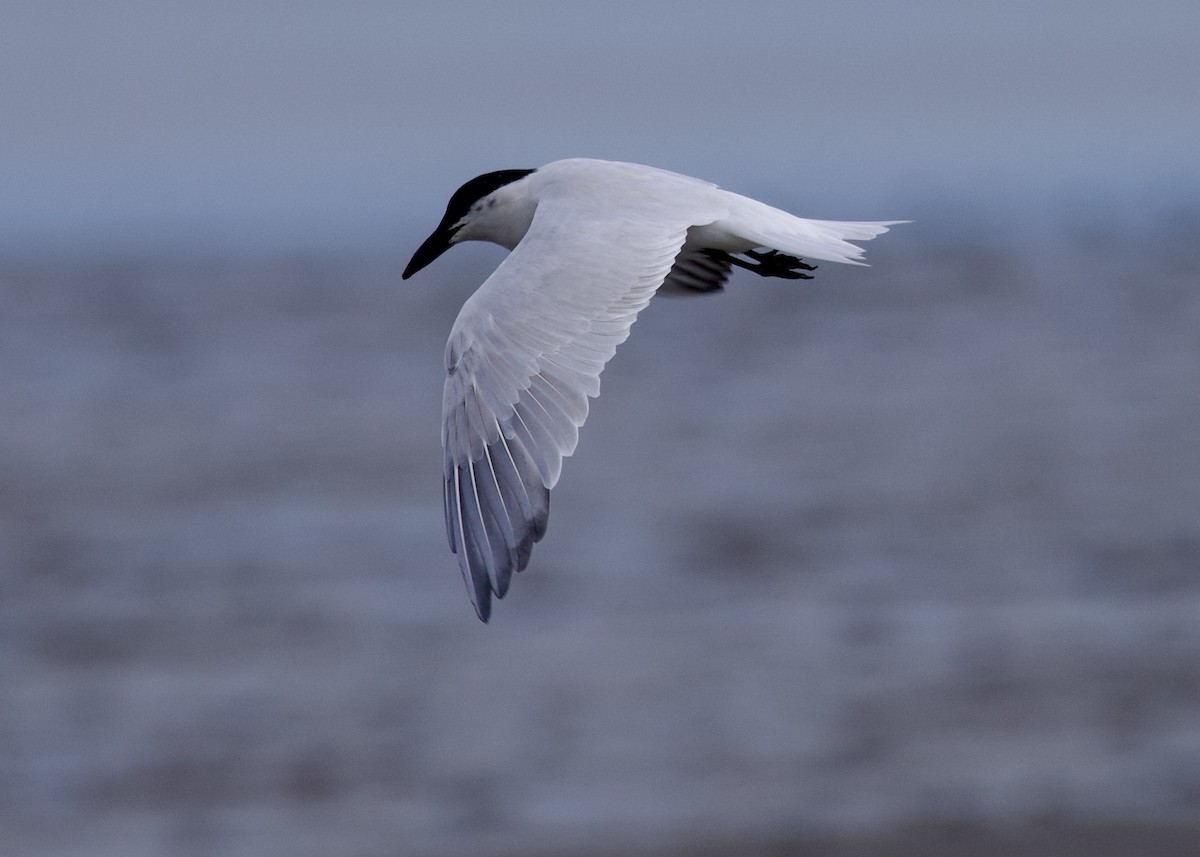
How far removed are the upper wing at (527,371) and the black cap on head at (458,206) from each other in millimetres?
1103

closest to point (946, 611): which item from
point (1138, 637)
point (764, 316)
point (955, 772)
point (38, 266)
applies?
point (1138, 637)

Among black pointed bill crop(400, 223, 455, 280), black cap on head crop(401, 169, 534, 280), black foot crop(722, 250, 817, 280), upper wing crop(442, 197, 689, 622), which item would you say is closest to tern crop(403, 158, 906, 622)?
upper wing crop(442, 197, 689, 622)

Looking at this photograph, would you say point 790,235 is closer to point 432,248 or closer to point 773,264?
point 773,264

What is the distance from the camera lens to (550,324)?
6891 mm

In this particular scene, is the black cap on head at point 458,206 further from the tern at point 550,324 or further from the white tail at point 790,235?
the white tail at point 790,235

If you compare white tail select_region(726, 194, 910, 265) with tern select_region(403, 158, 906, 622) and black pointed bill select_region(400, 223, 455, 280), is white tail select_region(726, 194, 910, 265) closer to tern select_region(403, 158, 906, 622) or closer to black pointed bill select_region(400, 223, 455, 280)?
tern select_region(403, 158, 906, 622)

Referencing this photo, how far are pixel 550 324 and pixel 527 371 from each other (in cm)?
17

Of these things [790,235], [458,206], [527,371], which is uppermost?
[790,235]

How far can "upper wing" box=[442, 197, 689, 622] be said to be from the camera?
6.58 metres

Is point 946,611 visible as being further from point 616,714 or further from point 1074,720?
point 616,714

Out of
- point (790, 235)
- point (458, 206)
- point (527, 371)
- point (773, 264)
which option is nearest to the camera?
point (527, 371)

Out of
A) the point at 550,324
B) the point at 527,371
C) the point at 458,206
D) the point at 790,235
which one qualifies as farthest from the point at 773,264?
the point at 527,371

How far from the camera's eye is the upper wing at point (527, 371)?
6.58 metres

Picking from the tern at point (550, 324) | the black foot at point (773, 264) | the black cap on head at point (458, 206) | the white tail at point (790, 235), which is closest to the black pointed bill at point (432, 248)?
the black cap on head at point (458, 206)
